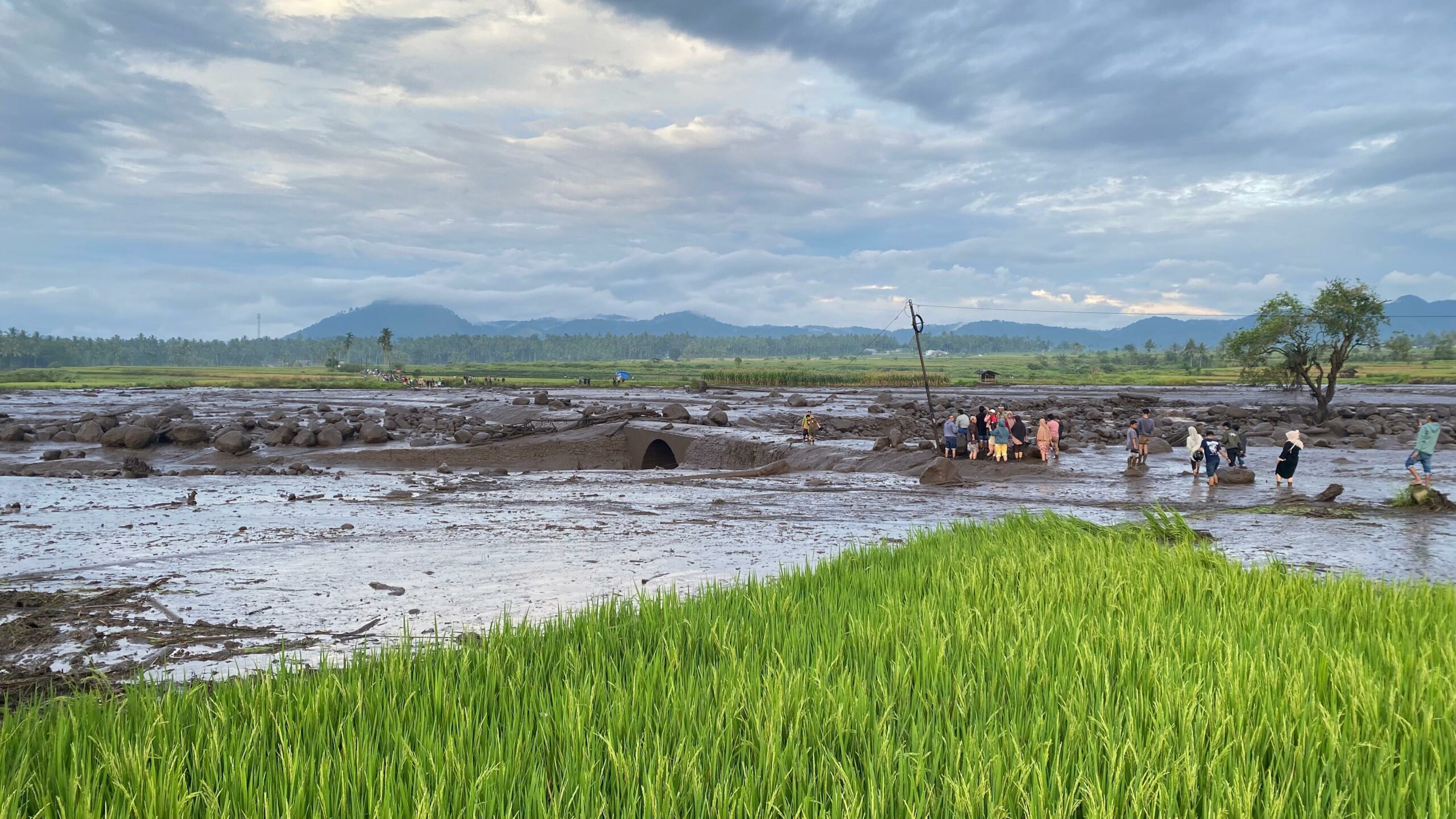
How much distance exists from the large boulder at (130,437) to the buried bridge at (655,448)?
56.8 feet

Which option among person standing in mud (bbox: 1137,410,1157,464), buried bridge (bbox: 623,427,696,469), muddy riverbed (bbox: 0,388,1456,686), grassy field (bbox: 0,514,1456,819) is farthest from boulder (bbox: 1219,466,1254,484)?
buried bridge (bbox: 623,427,696,469)

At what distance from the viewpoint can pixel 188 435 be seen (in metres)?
30.9

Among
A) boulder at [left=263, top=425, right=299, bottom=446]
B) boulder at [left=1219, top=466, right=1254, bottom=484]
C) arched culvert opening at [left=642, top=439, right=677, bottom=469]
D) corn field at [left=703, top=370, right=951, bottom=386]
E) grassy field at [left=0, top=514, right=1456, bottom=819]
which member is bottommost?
arched culvert opening at [left=642, top=439, right=677, bottom=469]

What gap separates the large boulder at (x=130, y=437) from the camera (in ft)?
98.6

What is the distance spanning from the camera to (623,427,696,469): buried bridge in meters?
30.1

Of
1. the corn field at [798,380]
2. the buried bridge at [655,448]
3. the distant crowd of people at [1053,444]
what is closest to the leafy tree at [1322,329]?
the distant crowd of people at [1053,444]

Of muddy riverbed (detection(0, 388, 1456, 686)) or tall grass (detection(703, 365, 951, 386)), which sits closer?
muddy riverbed (detection(0, 388, 1456, 686))

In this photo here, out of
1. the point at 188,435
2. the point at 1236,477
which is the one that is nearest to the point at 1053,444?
the point at 1236,477

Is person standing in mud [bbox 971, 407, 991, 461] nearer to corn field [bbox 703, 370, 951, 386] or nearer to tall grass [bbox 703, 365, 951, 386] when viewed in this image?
tall grass [bbox 703, 365, 951, 386]

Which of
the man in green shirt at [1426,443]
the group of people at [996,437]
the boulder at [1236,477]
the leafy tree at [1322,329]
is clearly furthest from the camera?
the leafy tree at [1322,329]

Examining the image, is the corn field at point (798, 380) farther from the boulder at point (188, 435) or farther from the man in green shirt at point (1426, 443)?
the man in green shirt at point (1426, 443)

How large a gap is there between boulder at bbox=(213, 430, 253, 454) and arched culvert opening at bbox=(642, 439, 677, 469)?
13754mm

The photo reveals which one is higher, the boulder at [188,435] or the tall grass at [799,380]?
the tall grass at [799,380]

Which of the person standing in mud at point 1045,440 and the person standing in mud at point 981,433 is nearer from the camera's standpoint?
the person standing in mud at point 1045,440
